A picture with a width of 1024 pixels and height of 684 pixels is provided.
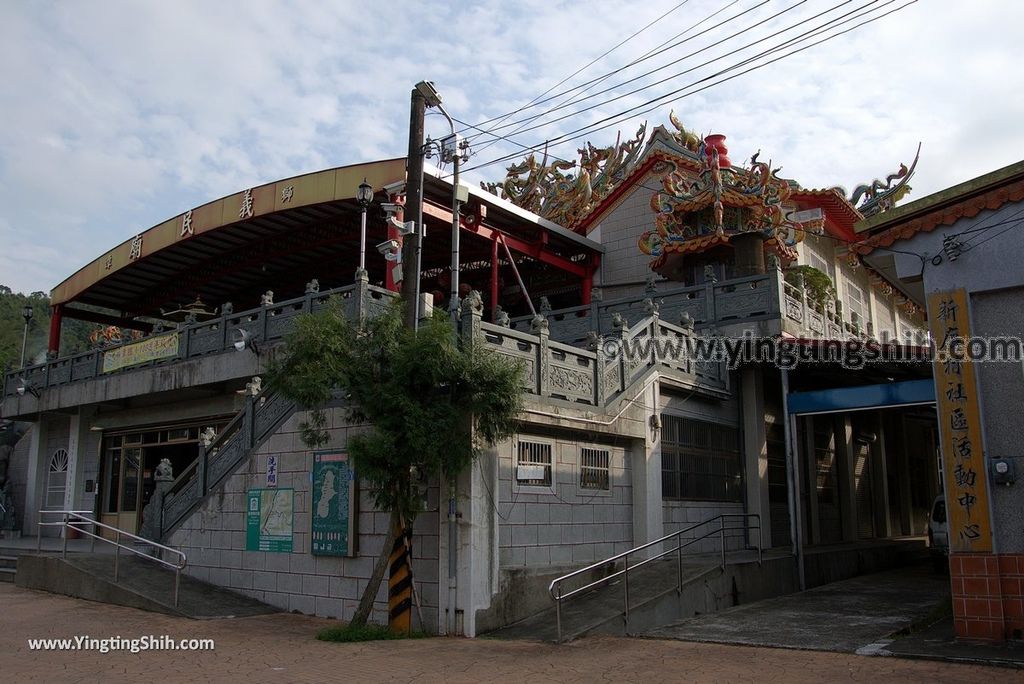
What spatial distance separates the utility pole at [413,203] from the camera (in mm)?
11672

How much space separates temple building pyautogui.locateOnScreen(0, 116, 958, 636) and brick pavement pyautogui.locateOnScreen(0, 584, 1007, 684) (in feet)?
4.55

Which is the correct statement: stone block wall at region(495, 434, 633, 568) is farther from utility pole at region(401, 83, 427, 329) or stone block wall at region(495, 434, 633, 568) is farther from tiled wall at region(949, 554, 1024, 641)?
tiled wall at region(949, 554, 1024, 641)

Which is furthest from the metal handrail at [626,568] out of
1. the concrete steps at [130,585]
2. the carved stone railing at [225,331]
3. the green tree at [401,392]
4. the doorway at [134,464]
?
the doorway at [134,464]

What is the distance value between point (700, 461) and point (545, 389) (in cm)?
530

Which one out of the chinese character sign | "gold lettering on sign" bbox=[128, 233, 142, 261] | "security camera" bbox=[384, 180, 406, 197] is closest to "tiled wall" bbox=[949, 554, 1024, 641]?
the chinese character sign

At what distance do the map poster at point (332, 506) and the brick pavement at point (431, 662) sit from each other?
1.37 meters

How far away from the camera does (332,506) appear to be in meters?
12.6

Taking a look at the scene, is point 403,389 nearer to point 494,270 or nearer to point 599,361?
point 599,361

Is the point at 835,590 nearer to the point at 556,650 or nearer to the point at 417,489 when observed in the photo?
the point at 556,650

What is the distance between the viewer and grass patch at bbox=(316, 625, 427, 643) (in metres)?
10.7

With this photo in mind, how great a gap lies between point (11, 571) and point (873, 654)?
15.3 m

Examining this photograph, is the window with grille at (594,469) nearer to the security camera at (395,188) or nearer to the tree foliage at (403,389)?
the tree foliage at (403,389)

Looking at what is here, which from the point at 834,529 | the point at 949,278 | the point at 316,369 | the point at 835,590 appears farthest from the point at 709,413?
the point at 316,369

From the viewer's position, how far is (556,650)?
9.94 meters
